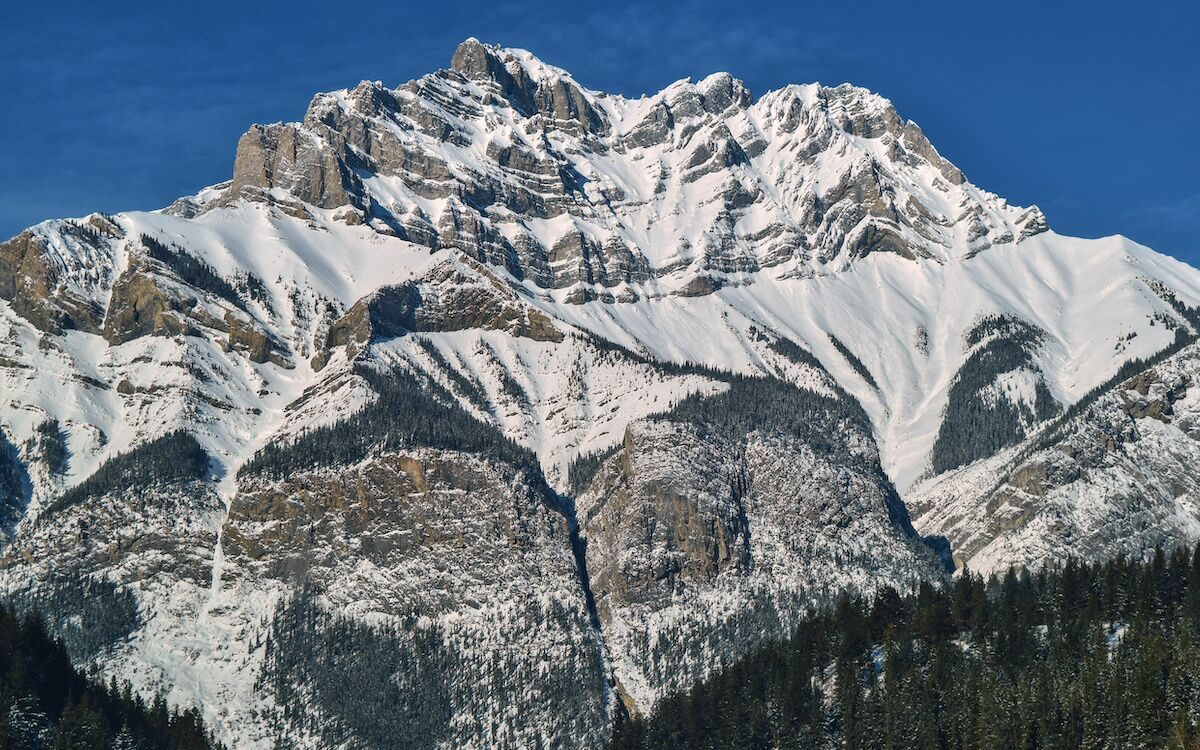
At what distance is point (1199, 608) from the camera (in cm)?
19938

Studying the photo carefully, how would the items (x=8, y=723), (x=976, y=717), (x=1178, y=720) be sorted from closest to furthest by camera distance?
(x=1178, y=720) < (x=976, y=717) < (x=8, y=723)

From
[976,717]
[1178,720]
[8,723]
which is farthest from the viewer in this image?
[8,723]

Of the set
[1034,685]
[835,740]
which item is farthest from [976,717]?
[835,740]

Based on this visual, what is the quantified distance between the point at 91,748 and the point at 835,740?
71.6 meters

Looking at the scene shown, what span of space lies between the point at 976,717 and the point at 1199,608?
30862 mm

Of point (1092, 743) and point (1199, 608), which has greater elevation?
point (1199, 608)

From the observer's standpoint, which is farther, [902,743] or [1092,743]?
[902,743]

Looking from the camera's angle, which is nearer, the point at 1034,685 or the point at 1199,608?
the point at 1034,685

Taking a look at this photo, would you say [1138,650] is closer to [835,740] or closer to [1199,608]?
[1199,608]

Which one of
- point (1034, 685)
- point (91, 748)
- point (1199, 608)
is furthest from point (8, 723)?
point (1199, 608)

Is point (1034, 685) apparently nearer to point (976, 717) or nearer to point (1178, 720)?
point (976, 717)

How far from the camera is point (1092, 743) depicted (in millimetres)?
168500

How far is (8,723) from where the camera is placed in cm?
19525

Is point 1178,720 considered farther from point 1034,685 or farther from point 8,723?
point 8,723
